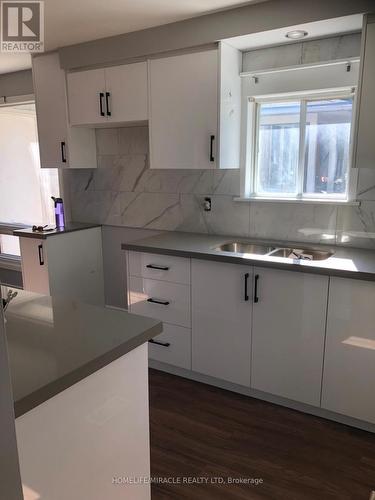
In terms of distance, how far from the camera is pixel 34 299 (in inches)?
59.9

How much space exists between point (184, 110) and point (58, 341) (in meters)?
1.99

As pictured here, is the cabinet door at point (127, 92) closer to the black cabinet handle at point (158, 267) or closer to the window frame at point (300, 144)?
the window frame at point (300, 144)

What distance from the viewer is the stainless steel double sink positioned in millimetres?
2637

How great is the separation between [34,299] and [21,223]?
3.27 metres

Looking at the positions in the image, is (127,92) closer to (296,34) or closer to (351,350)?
(296,34)

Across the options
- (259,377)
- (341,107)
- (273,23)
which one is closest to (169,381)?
(259,377)

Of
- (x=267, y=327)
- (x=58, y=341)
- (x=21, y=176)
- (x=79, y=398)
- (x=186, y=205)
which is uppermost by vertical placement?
(x=21, y=176)

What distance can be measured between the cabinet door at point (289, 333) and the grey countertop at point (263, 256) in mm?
60

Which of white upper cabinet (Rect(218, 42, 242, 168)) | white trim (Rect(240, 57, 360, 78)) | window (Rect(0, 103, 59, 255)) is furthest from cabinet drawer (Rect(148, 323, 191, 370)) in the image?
window (Rect(0, 103, 59, 255))

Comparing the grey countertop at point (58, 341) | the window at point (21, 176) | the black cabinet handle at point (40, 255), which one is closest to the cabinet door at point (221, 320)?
the grey countertop at point (58, 341)

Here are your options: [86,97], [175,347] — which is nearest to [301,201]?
[175,347]

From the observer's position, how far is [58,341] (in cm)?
116

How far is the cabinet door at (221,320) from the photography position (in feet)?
7.97

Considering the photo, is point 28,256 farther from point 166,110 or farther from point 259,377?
point 259,377
